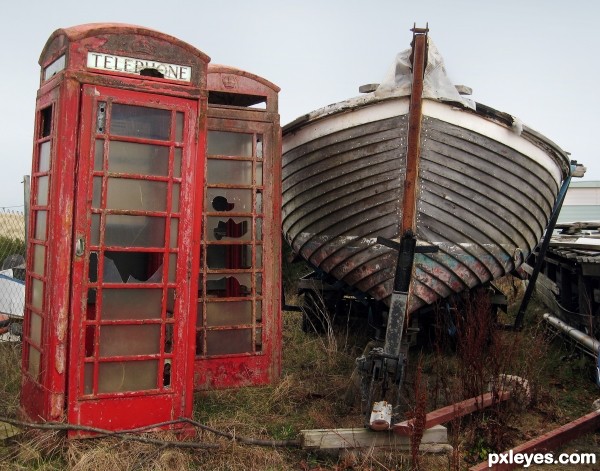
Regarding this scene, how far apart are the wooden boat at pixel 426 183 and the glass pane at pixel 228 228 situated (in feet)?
3.58

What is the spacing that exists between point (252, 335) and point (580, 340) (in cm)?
→ 335

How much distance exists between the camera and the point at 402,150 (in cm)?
538

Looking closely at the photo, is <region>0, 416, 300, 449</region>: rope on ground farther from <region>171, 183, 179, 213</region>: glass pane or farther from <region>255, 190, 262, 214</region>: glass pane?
<region>255, 190, 262, 214</region>: glass pane

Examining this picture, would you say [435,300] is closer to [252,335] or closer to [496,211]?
[496,211]

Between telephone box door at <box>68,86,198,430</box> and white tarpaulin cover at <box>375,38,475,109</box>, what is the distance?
210cm

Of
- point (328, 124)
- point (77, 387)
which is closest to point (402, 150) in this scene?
point (328, 124)

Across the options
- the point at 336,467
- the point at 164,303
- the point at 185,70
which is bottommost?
the point at 336,467

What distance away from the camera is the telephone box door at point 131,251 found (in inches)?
148

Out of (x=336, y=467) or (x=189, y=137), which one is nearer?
(x=336, y=467)

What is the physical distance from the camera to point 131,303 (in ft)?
13.0

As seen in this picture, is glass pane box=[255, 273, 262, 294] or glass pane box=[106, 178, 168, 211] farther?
glass pane box=[255, 273, 262, 294]

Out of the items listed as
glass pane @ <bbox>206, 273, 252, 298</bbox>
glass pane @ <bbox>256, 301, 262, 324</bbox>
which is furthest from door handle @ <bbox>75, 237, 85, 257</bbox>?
glass pane @ <bbox>256, 301, 262, 324</bbox>

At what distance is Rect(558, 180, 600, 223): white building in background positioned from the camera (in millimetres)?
19734

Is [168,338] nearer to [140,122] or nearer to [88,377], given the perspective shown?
[88,377]
